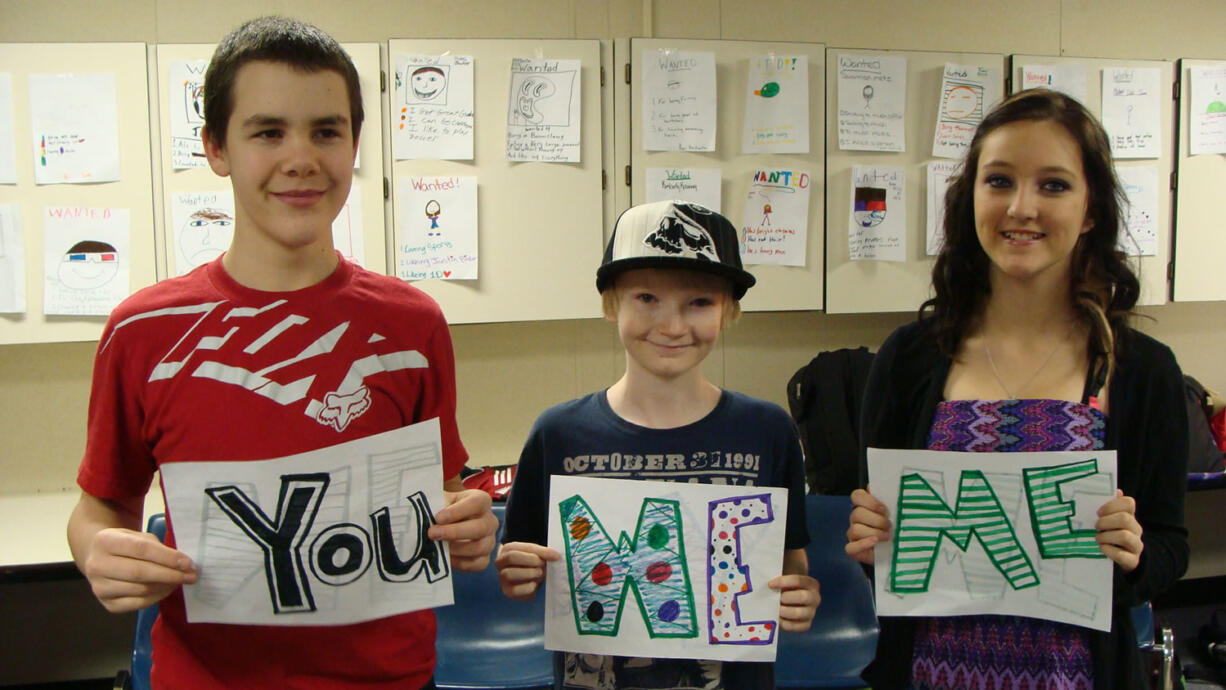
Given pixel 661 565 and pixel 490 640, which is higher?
pixel 661 565

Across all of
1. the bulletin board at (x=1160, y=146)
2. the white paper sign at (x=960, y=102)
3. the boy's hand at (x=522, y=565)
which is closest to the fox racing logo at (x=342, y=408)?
the boy's hand at (x=522, y=565)

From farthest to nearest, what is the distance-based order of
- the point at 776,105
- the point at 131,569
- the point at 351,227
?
the point at 776,105 < the point at 351,227 < the point at 131,569

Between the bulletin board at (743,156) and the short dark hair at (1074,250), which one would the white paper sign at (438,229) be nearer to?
the bulletin board at (743,156)

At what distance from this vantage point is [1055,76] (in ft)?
10.3

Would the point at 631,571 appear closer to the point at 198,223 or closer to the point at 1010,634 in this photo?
the point at 1010,634

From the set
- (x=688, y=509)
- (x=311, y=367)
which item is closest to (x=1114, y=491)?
(x=688, y=509)

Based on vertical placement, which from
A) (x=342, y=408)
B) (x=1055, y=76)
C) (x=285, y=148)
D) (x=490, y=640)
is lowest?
(x=490, y=640)

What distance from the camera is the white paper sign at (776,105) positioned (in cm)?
294

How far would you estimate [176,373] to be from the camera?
0.97 m

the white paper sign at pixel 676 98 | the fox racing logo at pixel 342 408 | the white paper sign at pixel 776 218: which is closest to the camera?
the fox racing logo at pixel 342 408

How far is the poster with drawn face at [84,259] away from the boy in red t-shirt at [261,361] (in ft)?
6.23

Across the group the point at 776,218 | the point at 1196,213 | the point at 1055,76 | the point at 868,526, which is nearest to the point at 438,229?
the point at 776,218

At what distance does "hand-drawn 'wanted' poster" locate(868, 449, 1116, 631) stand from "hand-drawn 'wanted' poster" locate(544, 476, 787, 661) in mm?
179

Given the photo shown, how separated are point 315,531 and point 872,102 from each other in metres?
2.74
